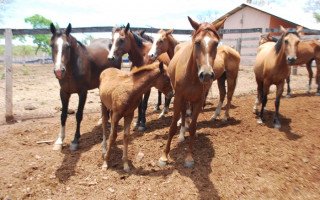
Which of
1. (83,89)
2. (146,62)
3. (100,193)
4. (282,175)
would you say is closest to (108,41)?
(146,62)

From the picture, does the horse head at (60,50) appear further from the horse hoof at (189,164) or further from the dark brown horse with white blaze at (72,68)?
the horse hoof at (189,164)

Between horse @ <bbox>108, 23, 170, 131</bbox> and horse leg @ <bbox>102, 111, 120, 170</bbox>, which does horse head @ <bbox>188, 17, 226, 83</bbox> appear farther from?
horse @ <bbox>108, 23, 170, 131</bbox>

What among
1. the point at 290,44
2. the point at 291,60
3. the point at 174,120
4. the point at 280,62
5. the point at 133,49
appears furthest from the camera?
the point at 133,49

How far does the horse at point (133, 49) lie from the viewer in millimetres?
5543

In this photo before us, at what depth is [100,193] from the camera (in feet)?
10.7

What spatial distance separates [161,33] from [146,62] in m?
Result: 0.93

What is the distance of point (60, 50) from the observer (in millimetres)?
4312

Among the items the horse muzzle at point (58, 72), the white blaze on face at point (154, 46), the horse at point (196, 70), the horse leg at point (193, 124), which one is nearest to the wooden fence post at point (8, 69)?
the horse muzzle at point (58, 72)

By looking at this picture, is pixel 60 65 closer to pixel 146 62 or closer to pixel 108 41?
pixel 146 62

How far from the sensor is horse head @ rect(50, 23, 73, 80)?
4176 millimetres

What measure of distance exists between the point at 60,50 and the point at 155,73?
208 centimetres

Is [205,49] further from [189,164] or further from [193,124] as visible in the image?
[189,164]

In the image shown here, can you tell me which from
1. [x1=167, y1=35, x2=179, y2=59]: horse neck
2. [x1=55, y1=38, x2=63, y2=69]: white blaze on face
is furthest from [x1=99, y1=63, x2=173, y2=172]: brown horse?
[x1=167, y1=35, x2=179, y2=59]: horse neck

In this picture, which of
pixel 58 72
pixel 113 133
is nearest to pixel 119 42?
pixel 58 72
